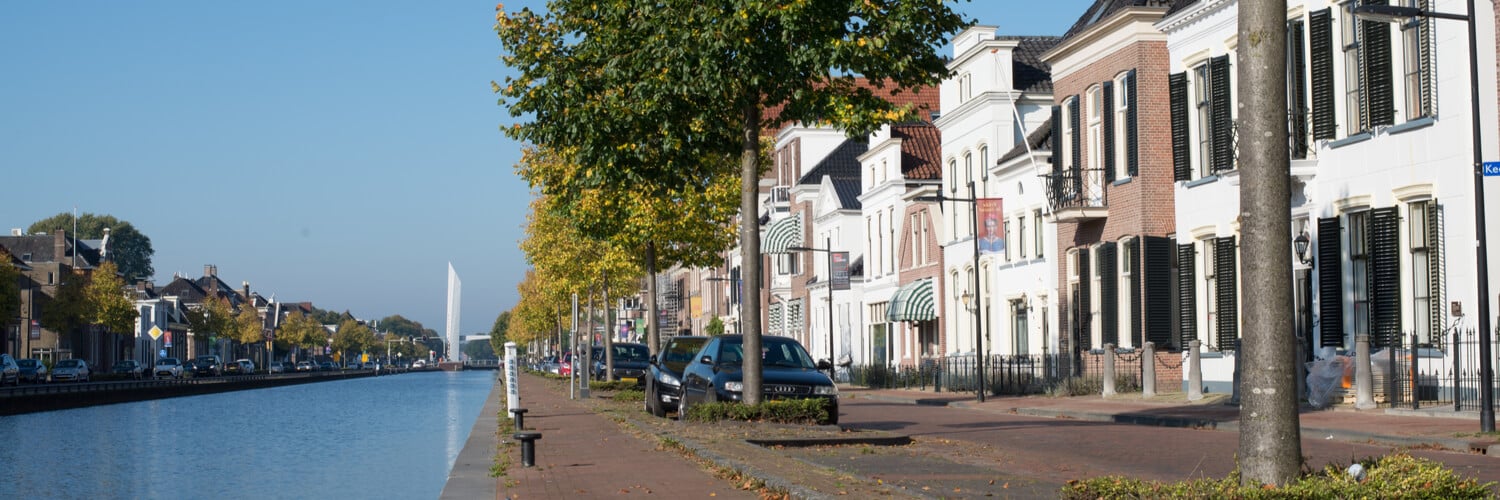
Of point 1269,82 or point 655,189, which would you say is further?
point 655,189

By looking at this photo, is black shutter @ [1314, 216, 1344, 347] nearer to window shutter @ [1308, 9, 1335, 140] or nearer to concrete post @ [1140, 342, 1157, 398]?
window shutter @ [1308, 9, 1335, 140]

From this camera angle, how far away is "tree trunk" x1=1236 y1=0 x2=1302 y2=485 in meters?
8.63

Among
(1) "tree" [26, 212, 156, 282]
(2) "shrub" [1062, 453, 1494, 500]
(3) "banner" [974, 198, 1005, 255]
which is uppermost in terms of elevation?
(1) "tree" [26, 212, 156, 282]

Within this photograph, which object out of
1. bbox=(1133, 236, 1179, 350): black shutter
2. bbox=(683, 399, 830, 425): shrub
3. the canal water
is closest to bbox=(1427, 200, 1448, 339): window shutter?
bbox=(1133, 236, 1179, 350): black shutter

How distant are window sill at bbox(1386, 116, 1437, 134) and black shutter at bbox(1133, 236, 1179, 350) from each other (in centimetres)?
881

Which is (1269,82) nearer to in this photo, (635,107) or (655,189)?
(635,107)

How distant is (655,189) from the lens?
76.2 ft

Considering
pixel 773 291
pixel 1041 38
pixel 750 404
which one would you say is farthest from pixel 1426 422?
pixel 773 291

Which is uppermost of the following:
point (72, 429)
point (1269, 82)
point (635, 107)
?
point (635, 107)

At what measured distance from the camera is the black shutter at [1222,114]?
30.0 metres

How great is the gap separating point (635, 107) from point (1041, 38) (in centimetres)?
3092

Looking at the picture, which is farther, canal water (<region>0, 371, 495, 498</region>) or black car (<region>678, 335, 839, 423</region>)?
black car (<region>678, 335, 839, 423</region>)

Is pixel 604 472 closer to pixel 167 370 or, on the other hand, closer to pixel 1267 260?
pixel 1267 260

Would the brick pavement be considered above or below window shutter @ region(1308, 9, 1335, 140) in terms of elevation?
below
